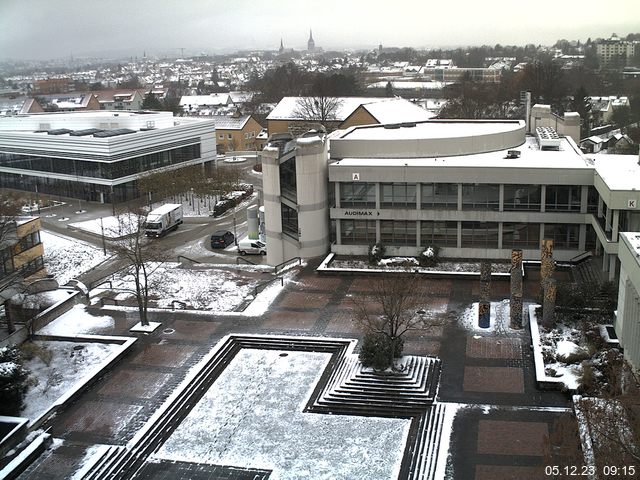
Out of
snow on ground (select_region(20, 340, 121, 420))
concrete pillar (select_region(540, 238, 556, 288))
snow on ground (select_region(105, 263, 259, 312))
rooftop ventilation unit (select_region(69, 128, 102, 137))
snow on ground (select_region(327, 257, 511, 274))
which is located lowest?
snow on ground (select_region(20, 340, 121, 420))

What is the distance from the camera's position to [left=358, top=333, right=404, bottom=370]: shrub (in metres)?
24.6

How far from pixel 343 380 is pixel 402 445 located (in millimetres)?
4249

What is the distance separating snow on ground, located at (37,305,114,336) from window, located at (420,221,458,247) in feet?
54.4

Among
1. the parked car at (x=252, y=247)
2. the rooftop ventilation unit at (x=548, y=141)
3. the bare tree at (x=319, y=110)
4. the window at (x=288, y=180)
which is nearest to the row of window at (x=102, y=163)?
the bare tree at (x=319, y=110)

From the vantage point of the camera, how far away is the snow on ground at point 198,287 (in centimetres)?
3303

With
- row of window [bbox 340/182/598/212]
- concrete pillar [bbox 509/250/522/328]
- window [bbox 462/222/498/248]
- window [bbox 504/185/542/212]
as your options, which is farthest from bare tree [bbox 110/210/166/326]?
window [bbox 504/185/542/212]

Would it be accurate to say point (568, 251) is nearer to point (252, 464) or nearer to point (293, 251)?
point (293, 251)

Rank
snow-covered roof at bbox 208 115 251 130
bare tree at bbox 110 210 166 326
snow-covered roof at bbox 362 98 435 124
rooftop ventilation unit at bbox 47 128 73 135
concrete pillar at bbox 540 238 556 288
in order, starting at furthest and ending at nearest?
snow-covered roof at bbox 208 115 251 130
snow-covered roof at bbox 362 98 435 124
rooftop ventilation unit at bbox 47 128 73 135
bare tree at bbox 110 210 166 326
concrete pillar at bbox 540 238 556 288

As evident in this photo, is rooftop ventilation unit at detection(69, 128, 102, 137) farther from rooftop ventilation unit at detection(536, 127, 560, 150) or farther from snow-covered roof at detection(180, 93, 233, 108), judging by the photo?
snow-covered roof at detection(180, 93, 233, 108)

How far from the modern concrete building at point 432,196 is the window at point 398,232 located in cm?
5

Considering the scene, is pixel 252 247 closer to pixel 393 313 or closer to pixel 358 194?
pixel 358 194

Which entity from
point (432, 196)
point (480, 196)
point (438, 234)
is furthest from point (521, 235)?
point (432, 196)

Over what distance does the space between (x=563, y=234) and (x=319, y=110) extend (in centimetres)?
4942

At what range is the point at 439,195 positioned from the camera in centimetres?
3728
